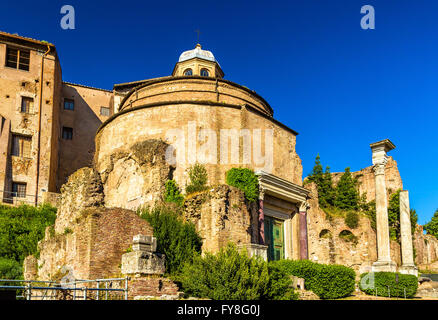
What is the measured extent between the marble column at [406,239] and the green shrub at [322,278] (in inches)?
241

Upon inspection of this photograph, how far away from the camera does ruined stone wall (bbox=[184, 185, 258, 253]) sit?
61.9 feet

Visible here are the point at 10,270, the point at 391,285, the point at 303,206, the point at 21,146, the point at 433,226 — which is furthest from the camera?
the point at 433,226

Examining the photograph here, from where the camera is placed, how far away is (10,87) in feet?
108

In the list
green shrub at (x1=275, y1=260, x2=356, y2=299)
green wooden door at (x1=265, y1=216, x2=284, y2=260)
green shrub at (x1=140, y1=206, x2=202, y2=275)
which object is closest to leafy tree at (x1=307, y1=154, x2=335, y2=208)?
green wooden door at (x1=265, y1=216, x2=284, y2=260)

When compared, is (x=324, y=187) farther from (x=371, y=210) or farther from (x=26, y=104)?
(x=26, y=104)

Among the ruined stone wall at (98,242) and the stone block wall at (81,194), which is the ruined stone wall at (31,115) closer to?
the stone block wall at (81,194)

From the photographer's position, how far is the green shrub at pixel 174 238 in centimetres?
1695

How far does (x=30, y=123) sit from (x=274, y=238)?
62.8 ft

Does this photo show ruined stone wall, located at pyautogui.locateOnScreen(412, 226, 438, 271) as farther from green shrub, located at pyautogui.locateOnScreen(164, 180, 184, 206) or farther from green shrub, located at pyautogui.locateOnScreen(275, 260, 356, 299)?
green shrub, located at pyautogui.locateOnScreen(164, 180, 184, 206)

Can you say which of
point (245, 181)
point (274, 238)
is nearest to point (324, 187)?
point (274, 238)

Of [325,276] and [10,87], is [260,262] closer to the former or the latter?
[325,276]

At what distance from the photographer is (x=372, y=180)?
3191cm

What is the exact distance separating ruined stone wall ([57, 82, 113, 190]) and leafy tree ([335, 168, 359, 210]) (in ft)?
61.2
